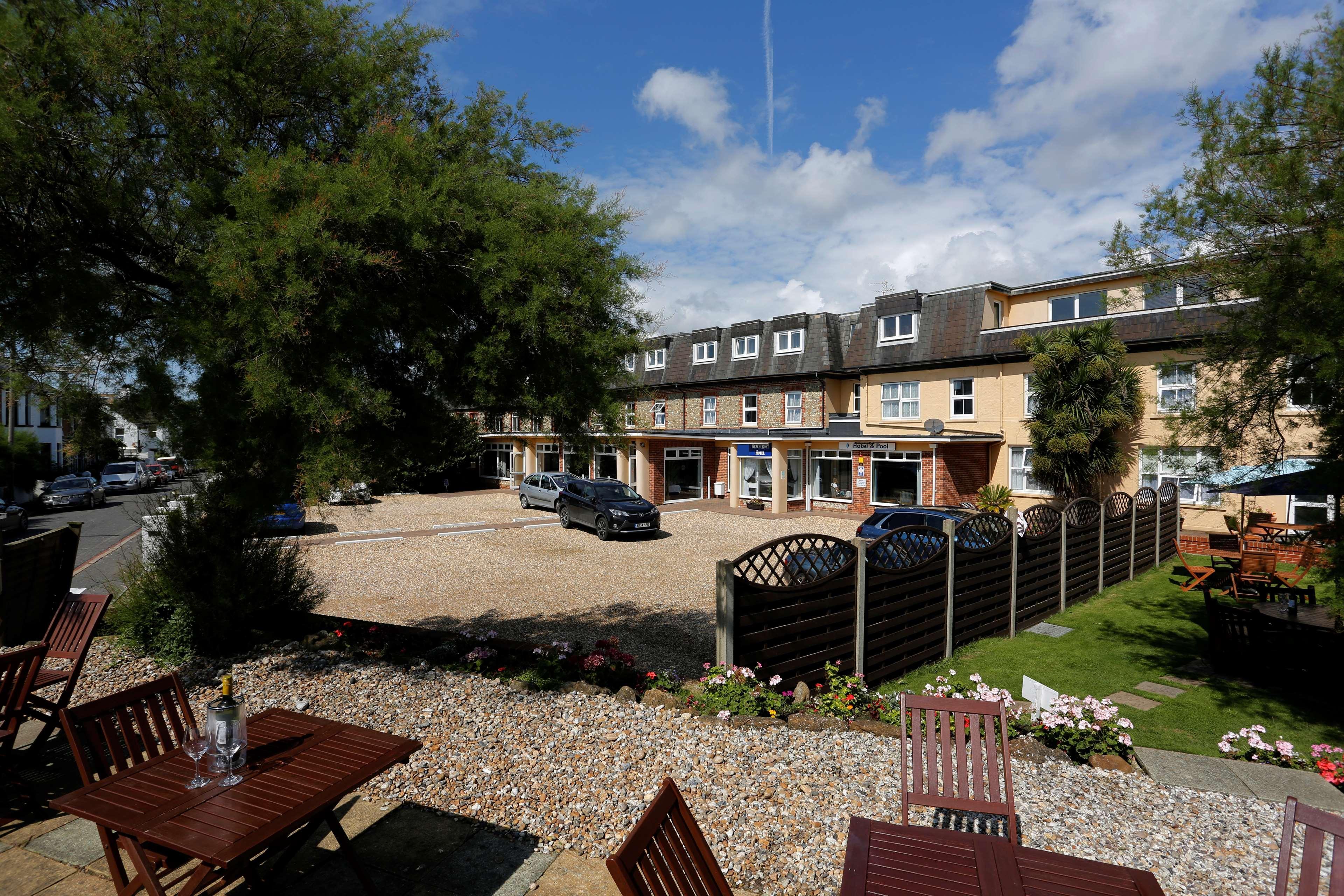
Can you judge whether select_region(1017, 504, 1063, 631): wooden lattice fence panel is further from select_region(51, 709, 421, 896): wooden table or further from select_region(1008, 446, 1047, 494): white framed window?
select_region(1008, 446, 1047, 494): white framed window

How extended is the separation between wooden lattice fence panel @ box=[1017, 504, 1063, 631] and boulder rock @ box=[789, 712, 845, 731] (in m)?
5.99

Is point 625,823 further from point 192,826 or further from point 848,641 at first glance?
point 848,641

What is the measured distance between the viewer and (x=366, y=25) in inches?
233

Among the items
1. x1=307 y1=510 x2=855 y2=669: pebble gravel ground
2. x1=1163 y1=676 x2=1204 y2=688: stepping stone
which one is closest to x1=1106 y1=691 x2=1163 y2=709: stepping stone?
x1=1163 y1=676 x2=1204 y2=688: stepping stone

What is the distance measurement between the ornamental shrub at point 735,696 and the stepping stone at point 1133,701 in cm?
391

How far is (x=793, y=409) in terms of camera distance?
28.6m

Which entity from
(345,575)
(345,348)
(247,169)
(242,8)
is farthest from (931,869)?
(345,575)

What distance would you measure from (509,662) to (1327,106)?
8.67 meters

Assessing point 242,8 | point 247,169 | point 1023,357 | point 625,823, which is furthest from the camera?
point 1023,357

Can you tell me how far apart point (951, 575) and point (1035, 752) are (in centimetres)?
369

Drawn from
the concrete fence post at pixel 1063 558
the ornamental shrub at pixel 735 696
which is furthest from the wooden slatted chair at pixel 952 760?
the concrete fence post at pixel 1063 558

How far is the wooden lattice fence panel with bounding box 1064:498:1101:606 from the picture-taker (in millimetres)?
11328

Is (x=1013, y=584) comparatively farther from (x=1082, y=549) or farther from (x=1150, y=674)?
(x=1082, y=549)

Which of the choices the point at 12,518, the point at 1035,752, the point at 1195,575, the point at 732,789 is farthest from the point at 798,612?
the point at 12,518
